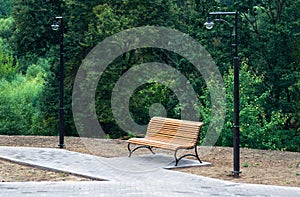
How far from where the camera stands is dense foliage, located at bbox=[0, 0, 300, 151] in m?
21.6

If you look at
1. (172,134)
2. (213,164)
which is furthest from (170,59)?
(213,164)

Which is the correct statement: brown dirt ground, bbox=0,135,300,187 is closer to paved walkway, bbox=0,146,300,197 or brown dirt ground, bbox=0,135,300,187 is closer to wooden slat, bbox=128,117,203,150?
paved walkway, bbox=0,146,300,197

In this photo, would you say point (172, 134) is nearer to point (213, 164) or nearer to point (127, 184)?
point (213, 164)

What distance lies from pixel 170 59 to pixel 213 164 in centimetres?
1462

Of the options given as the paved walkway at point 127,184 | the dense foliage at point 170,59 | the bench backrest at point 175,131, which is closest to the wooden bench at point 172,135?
the bench backrest at point 175,131

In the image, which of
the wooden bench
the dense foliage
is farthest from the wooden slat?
the dense foliage

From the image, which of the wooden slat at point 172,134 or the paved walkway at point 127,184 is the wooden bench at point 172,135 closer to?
the wooden slat at point 172,134

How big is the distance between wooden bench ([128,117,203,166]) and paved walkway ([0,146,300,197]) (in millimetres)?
418

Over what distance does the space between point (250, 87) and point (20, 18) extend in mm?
12591

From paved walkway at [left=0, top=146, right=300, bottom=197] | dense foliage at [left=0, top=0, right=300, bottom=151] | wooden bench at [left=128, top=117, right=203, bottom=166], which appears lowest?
paved walkway at [left=0, top=146, right=300, bottom=197]

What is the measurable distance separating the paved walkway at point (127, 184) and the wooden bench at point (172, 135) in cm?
42

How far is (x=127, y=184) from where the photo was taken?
435 inches

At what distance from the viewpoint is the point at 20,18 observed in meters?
28.5

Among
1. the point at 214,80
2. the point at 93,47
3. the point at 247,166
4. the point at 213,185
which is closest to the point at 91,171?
the point at 213,185
